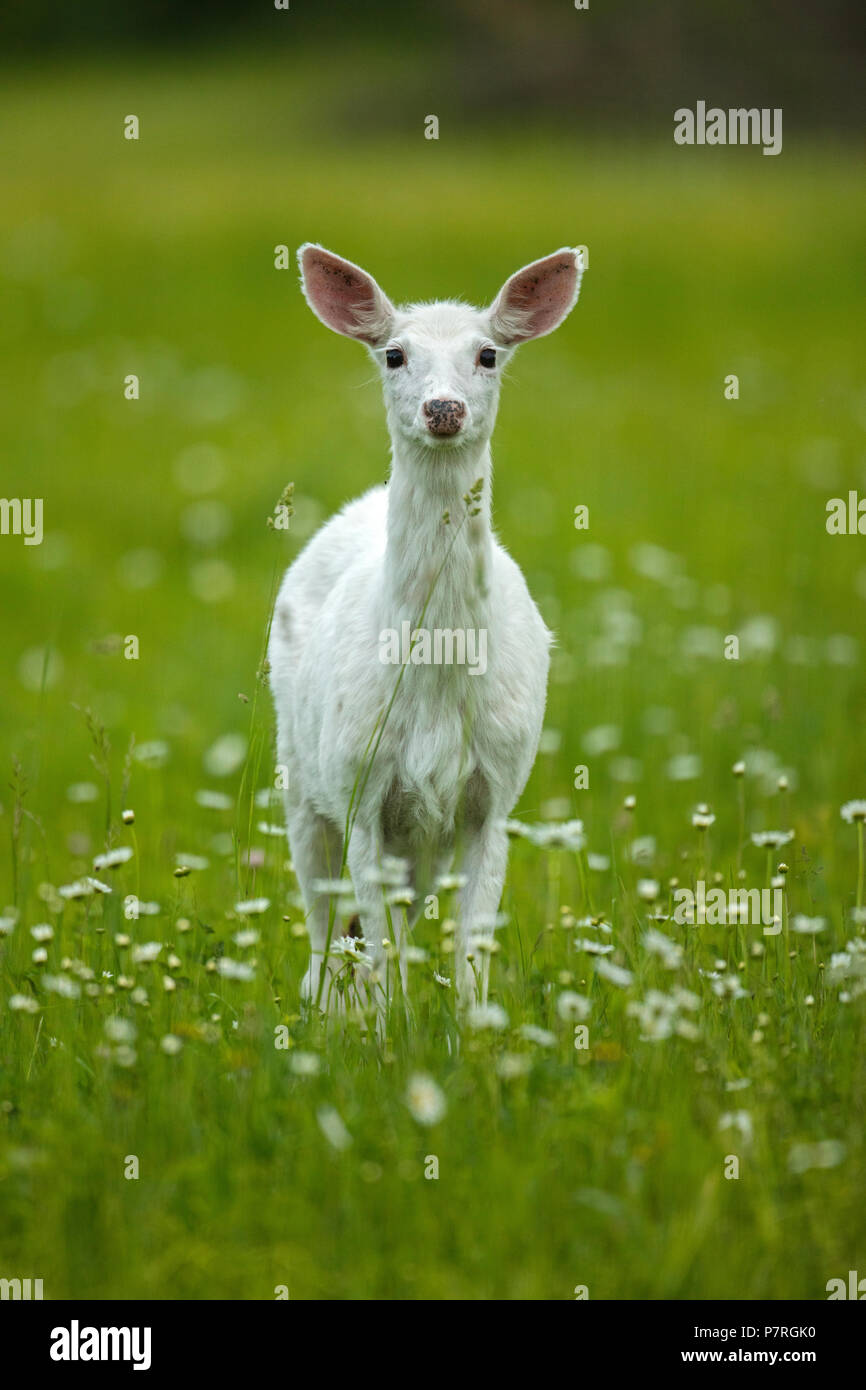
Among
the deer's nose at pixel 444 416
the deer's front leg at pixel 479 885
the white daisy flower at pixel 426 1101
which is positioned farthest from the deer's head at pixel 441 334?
the white daisy flower at pixel 426 1101

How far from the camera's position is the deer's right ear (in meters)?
5.20

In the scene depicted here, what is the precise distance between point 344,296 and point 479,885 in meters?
1.96

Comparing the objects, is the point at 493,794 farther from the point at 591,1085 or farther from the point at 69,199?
the point at 69,199

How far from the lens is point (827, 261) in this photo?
76.8ft

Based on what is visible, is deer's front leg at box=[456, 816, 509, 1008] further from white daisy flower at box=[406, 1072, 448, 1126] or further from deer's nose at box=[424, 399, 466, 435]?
deer's nose at box=[424, 399, 466, 435]

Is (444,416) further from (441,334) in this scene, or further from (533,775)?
(533,775)

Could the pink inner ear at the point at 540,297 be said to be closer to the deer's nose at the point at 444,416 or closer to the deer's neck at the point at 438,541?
the deer's neck at the point at 438,541

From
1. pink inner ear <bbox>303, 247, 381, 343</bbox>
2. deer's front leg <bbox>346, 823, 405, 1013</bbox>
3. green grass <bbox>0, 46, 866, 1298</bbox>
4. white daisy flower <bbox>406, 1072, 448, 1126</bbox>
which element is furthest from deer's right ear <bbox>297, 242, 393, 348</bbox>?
white daisy flower <bbox>406, 1072, 448, 1126</bbox>

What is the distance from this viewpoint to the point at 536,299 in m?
5.29

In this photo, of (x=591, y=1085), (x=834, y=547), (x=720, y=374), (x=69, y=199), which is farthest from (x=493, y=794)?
(x=69, y=199)

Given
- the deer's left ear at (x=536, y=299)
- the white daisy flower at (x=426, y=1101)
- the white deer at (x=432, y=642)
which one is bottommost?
the white daisy flower at (x=426, y=1101)

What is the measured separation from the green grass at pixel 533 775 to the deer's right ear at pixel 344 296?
45.9 inches

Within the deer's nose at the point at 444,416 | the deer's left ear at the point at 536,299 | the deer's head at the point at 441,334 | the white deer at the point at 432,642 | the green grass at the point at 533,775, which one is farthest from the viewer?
the deer's left ear at the point at 536,299

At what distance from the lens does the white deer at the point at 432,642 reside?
5.00 meters
